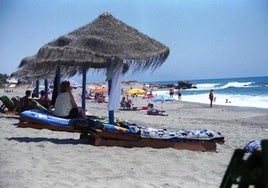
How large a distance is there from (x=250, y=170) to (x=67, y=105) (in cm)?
662

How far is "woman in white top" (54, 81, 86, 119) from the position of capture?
26.4ft

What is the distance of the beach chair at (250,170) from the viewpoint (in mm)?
1636

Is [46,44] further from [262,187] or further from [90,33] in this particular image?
[262,187]

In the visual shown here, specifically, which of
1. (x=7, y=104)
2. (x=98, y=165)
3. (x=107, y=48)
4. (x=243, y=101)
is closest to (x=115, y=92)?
Result: (x=107, y=48)

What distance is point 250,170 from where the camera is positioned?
1783 mm

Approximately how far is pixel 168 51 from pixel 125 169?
3.72m

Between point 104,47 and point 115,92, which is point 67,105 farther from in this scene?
point 104,47

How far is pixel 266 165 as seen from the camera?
1.61 m

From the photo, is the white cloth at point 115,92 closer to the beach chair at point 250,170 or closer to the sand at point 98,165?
the sand at point 98,165

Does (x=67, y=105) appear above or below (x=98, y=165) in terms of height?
above

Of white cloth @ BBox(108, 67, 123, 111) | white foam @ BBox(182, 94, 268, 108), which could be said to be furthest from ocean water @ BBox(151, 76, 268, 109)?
white cloth @ BBox(108, 67, 123, 111)

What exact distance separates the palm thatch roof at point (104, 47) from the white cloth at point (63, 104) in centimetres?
71

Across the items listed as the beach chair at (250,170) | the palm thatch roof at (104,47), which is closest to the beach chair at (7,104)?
the palm thatch roof at (104,47)

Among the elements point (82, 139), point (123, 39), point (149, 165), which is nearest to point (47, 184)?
point (149, 165)
